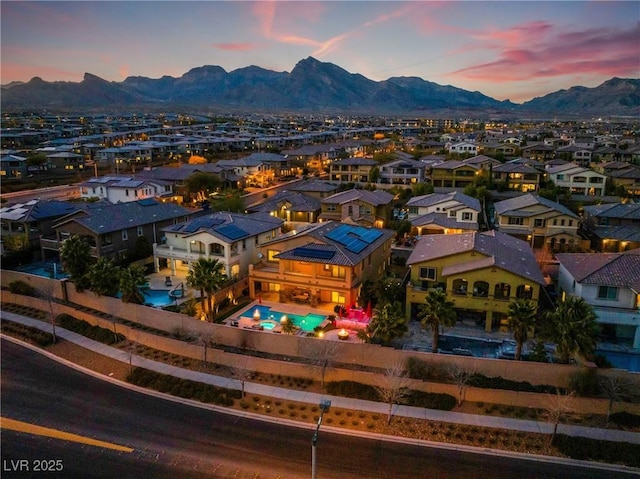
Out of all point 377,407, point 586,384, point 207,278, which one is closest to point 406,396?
point 377,407

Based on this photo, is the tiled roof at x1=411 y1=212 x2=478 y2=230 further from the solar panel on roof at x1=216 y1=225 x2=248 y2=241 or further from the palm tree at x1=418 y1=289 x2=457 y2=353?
the palm tree at x1=418 y1=289 x2=457 y2=353

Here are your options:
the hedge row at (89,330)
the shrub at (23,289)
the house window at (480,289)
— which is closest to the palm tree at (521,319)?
the house window at (480,289)

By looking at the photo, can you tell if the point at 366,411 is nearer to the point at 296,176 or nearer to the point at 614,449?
the point at 614,449

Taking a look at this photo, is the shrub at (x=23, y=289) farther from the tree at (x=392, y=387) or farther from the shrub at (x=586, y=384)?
the shrub at (x=586, y=384)

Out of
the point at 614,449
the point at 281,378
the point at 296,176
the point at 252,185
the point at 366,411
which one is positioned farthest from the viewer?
the point at 296,176

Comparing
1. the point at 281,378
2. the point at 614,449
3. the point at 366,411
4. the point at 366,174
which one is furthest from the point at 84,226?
the point at 366,174

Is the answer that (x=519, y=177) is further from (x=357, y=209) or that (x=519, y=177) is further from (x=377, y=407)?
(x=377, y=407)
